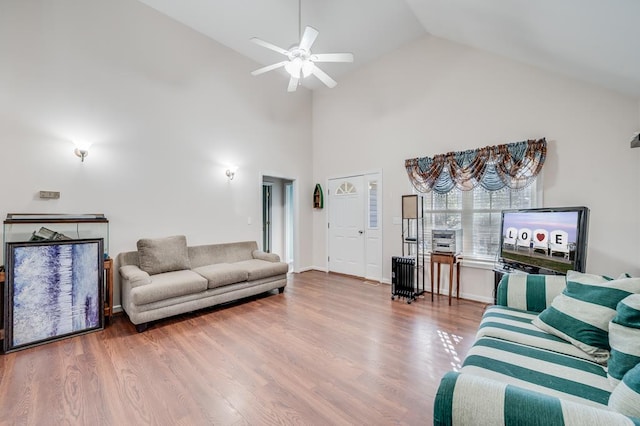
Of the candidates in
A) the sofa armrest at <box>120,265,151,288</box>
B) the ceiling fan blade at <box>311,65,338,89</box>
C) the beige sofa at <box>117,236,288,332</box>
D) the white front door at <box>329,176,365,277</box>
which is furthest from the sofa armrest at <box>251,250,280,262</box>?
the ceiling fan blade at <box>311,65,338,89</box>

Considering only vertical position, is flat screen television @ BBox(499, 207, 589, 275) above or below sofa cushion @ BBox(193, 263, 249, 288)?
above

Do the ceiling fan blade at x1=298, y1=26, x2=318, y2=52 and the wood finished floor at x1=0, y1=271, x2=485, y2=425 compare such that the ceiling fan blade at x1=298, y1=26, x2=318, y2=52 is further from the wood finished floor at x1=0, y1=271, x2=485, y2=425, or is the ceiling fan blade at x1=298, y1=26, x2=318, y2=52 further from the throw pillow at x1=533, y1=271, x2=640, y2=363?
the wood finished floor at x1=0, y1=271, x2=485, y2=425

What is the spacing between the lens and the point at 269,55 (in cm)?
491

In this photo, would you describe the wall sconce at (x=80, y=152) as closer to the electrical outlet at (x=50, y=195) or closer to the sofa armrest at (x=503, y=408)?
the electrical outlet at (x=50, y=195)

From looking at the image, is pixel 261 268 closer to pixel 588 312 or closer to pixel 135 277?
pixel 135 277

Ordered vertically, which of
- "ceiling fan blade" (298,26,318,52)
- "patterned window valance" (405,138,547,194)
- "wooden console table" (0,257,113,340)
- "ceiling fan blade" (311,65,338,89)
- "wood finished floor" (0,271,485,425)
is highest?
"ceiling fan blade" (298,26,318,52)

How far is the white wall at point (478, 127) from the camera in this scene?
9.87 ft

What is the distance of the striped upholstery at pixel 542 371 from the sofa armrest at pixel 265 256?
11.0 ft

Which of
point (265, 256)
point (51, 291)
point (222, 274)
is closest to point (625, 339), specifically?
point (222, 274)

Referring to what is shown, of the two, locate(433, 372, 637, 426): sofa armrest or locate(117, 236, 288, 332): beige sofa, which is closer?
locate(433, 372, 637, 426): sofa armrest

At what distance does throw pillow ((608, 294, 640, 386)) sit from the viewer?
1181mm

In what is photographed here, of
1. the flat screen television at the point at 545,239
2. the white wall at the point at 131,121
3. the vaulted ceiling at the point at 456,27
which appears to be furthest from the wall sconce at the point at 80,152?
→ the flat screen television at the point at 545,239

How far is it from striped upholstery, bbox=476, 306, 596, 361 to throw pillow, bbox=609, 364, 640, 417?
60 cm

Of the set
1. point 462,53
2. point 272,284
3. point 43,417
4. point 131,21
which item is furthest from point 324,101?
point 43,417
